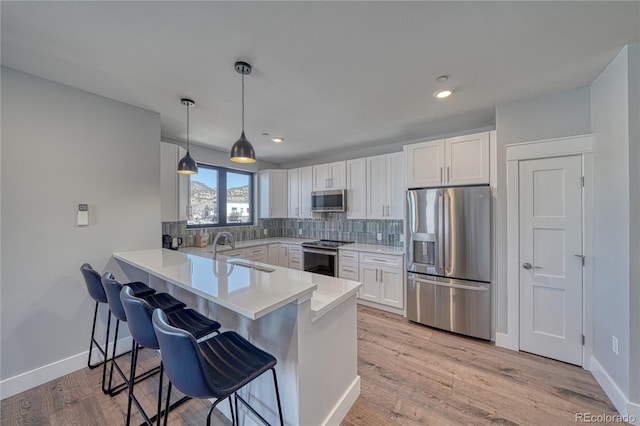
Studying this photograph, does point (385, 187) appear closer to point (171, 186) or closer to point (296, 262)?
point (296, 262)

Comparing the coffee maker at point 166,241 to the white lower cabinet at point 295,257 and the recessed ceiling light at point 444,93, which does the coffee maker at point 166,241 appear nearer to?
the white lower cabinet at point 295,257

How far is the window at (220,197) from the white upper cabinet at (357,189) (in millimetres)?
2126

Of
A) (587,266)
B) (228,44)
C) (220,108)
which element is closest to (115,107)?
(220,108)

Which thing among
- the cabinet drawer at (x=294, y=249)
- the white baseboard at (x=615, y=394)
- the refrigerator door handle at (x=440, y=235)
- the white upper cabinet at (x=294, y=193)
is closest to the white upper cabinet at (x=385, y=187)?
the refrigerator door handle at (x=440, y=235)

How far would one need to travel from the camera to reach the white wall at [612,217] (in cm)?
172

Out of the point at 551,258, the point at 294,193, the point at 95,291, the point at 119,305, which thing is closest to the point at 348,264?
the point at 294,193

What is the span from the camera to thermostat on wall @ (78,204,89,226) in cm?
221

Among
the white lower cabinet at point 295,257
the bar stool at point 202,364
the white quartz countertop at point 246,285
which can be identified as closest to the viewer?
the bar stool at point 202,364

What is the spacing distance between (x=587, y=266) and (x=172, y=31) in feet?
12.2

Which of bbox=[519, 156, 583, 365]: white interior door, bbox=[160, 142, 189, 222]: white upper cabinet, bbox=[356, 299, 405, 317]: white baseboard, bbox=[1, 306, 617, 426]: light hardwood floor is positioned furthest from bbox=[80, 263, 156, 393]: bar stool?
bbox=[519, 156, 583, 365]: white interior door

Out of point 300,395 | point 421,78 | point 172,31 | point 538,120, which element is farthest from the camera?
point 538,120

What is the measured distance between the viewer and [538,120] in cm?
240

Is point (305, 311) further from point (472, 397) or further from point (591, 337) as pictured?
point (591, 337)

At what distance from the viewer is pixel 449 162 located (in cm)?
292
